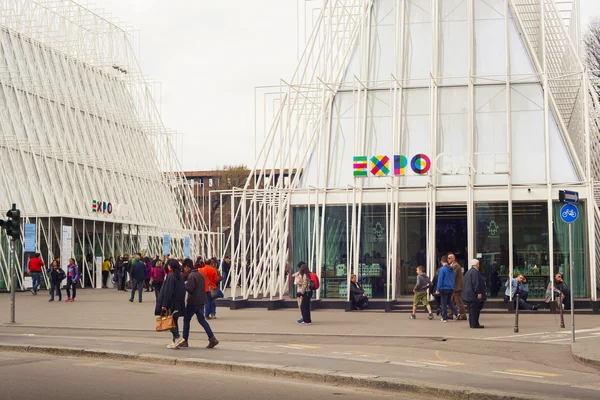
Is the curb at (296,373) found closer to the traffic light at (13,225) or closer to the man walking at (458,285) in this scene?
the traffic light at (13,225)

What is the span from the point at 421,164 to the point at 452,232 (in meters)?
2.83

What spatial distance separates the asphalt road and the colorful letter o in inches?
687

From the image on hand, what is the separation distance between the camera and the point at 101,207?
56.4 metres

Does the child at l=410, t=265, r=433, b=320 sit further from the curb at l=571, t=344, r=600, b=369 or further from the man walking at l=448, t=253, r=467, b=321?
the curb at l=571, t=344, r=600, b=369

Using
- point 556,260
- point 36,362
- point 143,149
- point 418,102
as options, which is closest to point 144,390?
point 36,362

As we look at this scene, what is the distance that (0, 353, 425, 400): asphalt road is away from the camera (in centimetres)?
1182

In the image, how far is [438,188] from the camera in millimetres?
31750

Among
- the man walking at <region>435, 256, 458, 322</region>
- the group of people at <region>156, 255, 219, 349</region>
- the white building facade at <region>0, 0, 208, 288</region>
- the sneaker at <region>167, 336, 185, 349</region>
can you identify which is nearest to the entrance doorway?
the man walking at <region>435, 256, 458, 322</region>

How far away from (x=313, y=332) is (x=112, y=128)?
4863 cm

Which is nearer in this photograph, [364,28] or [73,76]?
[364,28]

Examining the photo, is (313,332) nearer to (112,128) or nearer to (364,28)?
(364,28)

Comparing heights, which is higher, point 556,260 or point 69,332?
point 556,260

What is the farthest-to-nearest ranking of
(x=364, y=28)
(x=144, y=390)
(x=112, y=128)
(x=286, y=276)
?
(x=112, y=128) → (x=364, y=28) → (x=286, y=276) → (x=144, y=390)

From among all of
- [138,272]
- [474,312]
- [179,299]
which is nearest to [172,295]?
[179,299]
